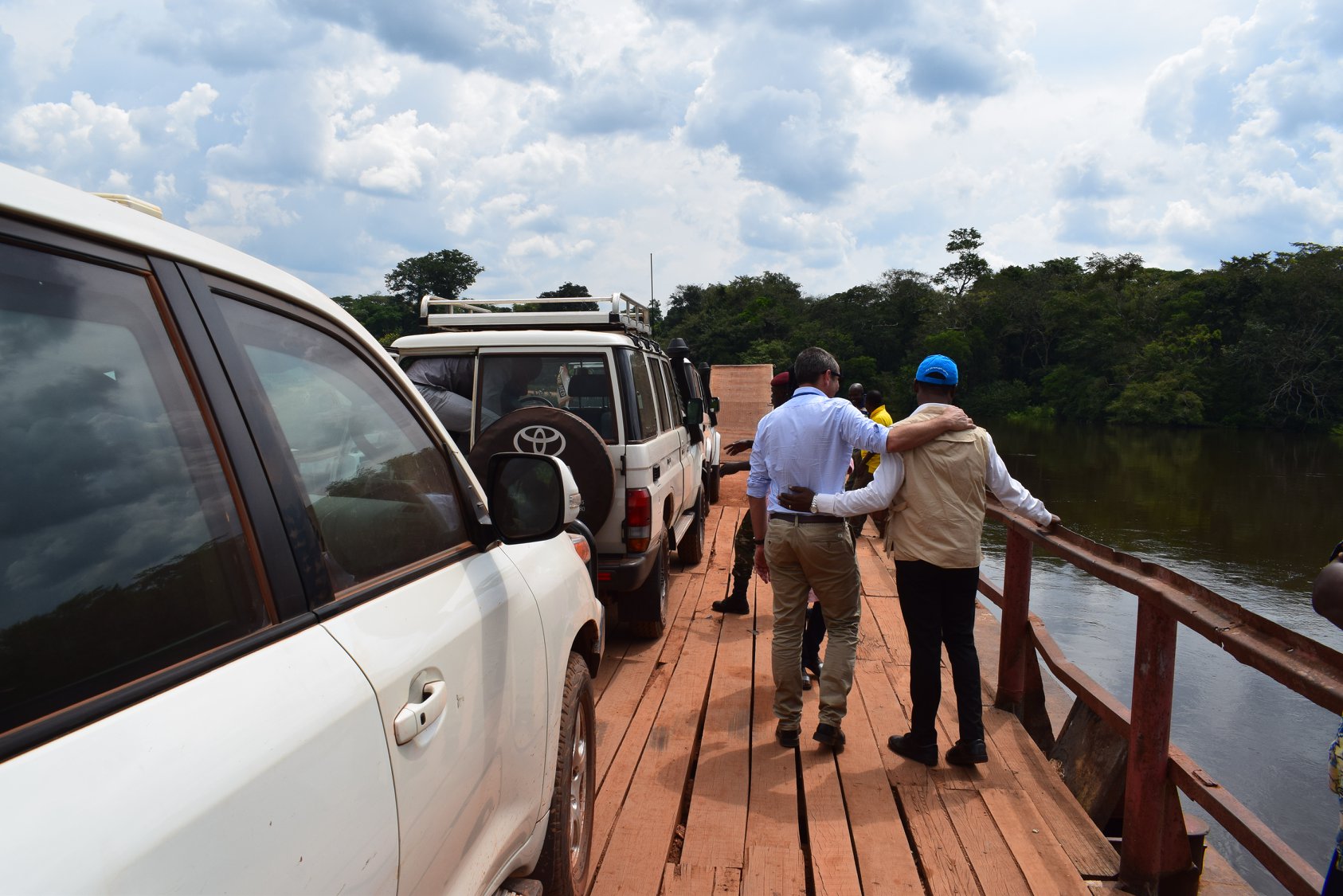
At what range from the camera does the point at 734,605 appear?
7270mm

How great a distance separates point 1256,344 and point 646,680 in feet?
221

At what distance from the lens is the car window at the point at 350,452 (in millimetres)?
1605

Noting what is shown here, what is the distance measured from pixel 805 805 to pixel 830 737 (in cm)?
58

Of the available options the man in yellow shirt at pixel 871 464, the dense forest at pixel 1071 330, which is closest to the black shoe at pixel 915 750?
the man in yellow shirt at pixel 871 464

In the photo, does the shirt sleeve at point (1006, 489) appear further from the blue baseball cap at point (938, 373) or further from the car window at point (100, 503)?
the car window at point (100, 503)

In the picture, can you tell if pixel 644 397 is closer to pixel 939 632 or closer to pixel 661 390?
pixel 661 390

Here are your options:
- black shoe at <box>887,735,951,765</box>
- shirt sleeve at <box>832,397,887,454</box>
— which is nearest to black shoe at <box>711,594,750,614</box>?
black shoe at <box>887,735,951,765</box>

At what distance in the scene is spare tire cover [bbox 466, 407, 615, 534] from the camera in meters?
5.00

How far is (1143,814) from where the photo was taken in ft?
11.2

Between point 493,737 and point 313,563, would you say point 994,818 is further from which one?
point 313,563

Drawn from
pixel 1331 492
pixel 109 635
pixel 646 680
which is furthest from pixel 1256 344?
pixel 109 635

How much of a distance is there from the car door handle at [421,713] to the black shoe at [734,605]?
5.62 m

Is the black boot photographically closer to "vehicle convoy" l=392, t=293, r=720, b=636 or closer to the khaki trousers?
"vehicle convoy" l=392, t=293, r=720, b=636

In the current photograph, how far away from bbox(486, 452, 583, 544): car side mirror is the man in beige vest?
2.19 m
